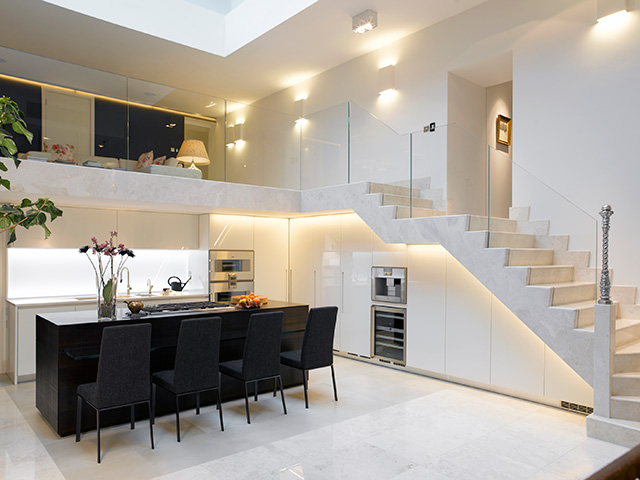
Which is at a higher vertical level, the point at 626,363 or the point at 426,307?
the point at 426,307

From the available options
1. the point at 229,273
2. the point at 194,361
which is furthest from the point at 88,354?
the point at 229,273

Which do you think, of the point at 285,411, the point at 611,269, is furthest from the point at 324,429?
the point at 611,269

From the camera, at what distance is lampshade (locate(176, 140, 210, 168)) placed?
5930 mm

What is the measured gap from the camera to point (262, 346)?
166 inches

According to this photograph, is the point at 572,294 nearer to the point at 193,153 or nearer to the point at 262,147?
the point at 262,147

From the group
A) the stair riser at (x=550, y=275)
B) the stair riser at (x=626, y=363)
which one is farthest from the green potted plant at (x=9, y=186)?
the stair riser at (x=626, y=363)

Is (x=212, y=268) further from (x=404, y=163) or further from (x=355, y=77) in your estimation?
(x=355, y=77)

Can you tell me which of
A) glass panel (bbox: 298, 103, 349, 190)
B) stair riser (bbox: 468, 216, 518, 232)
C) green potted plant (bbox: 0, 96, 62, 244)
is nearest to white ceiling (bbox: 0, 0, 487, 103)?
glass panel (bbox: 298, 103, 349, 190)

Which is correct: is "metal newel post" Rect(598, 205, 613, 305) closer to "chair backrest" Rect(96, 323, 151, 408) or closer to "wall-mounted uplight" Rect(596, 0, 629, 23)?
"wall-mounted uplight" Rect(596, 0, 629, 23)

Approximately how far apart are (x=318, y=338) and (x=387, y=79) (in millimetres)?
4332

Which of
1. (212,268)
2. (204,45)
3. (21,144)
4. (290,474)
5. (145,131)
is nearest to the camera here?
(290,474)

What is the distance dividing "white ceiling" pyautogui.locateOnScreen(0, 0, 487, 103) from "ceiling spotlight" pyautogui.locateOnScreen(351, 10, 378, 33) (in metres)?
0.07

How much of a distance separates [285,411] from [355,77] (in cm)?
549

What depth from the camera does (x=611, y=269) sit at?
463 cm
